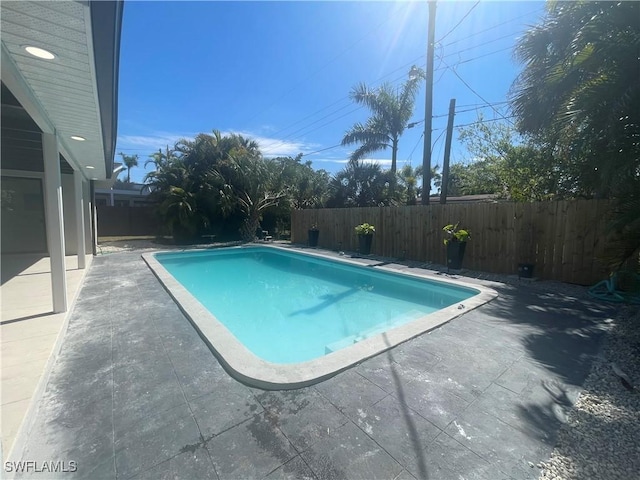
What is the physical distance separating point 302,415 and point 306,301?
4630mm

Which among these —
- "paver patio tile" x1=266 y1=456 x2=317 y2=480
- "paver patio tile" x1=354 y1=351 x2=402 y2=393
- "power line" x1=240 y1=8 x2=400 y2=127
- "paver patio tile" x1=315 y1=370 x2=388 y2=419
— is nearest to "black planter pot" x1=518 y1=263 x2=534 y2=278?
"paver patio tile" x1=354 y1=351 x2=402 y2=393

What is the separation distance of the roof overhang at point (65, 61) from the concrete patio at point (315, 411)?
293cm

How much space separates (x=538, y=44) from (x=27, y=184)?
48.0ft

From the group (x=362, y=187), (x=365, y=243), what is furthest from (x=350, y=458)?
(x=362, y=187)

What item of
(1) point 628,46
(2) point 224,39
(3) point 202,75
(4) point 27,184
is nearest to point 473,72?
(1) point 628,46

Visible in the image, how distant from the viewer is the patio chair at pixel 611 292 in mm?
4949

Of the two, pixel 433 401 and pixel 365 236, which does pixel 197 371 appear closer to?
pixel 433 401

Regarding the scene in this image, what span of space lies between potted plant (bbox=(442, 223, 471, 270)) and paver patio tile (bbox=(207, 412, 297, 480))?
281 inches

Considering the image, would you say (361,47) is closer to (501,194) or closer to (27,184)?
(501,194)

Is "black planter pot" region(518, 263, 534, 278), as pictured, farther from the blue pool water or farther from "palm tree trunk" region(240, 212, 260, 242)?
"palm tree trunk" region(240, 212, 260, 242)

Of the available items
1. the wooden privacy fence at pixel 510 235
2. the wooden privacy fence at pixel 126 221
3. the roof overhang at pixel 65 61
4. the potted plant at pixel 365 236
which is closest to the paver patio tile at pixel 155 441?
the roof overhang at pixel 65 61

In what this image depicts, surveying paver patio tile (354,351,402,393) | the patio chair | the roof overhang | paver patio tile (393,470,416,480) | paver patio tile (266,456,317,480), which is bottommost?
paver patio tile (266,456,317,480)

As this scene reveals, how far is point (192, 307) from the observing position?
15.0ft

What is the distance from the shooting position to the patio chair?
4.95m
